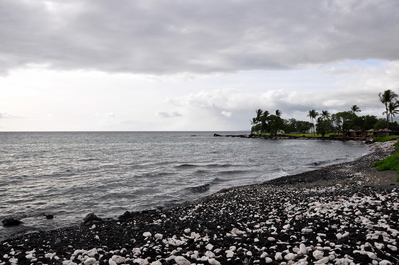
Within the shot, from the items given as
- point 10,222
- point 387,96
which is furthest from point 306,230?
point 387,96

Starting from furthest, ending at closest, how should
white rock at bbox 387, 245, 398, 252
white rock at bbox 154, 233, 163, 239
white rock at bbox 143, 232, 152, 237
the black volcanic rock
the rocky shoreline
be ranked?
1. the black volcanic rock
2. white rock at bbox 143, 232, 152, 237
3. white rock at bbox 154, 233, 163, 239
4. the rocky shoreline
5. white rock at bbox 387, 245, 398, 252

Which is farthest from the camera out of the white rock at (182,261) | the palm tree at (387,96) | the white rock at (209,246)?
the palm tree at (387,96)

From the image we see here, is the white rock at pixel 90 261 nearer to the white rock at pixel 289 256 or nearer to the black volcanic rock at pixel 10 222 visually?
the white rock at pixel 289 256

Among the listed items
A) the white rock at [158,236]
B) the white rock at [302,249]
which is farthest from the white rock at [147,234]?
the white rock at [302,249]

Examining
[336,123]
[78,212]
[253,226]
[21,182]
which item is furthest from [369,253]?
[336,123]

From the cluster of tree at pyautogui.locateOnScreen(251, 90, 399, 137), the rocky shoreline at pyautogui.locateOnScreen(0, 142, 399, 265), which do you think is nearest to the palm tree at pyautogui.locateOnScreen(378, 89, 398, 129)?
the cluster of tree at pyautogui.locateOnScreen(251, 90, 399, 137)

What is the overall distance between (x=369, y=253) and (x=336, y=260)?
0.92 meters

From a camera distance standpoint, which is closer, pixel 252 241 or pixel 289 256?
pixel 289 256

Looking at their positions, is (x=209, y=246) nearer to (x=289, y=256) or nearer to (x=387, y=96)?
(x=289, y=256)

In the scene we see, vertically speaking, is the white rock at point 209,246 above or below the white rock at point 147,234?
above

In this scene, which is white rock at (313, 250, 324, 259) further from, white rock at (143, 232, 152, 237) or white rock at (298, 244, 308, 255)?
white rock at (143, 232, 152, 237)

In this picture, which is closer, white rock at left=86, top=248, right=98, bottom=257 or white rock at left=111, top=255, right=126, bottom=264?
white rock at left=111, top=255, right=126, bottom=264

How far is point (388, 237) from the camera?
24.3 ft

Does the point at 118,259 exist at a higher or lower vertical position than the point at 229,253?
lower
